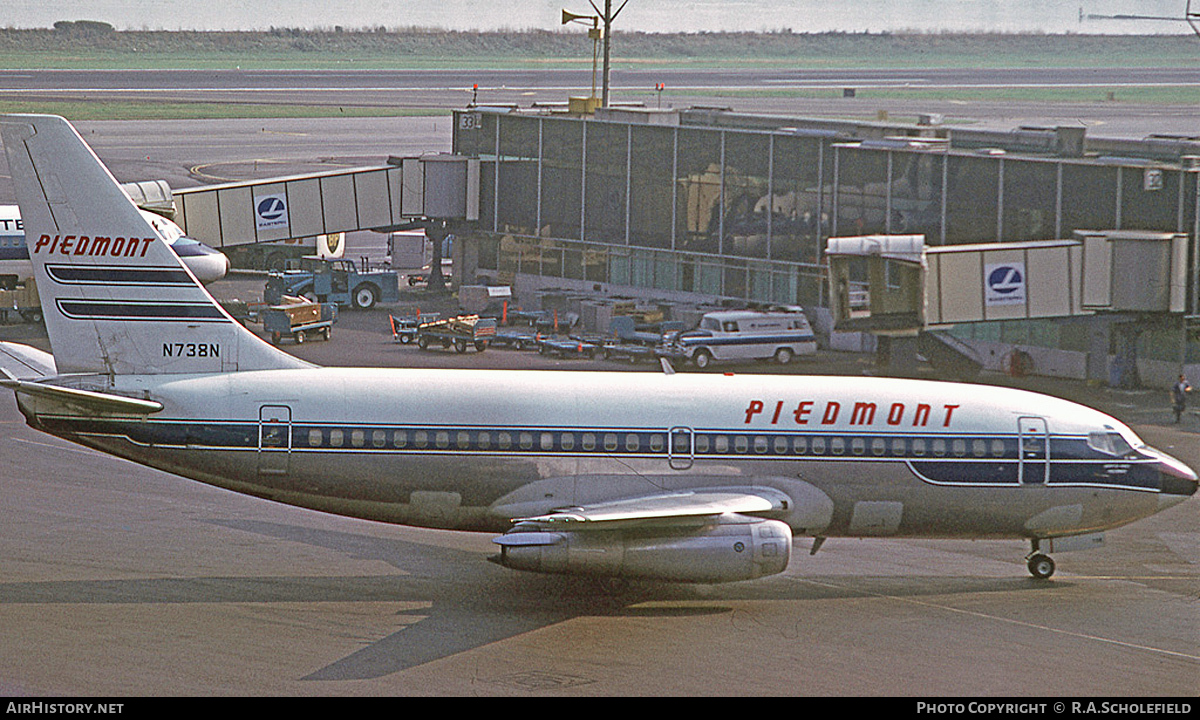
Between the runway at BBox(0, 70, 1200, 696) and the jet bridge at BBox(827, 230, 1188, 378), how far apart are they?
1380 centimetres

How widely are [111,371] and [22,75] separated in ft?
456

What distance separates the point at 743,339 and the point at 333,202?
25115 mm

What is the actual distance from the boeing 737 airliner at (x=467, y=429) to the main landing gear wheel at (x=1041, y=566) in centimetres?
125

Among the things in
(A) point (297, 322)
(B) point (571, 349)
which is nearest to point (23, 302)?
(A) point (297, 322)

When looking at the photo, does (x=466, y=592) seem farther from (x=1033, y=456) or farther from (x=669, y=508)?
(x=1033, y=456)

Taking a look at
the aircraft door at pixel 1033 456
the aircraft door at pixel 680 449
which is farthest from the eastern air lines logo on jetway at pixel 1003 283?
the aircraft door at pixel 680 449

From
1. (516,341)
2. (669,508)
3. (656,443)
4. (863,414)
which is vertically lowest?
(516,341)

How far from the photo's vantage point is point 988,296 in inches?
2012

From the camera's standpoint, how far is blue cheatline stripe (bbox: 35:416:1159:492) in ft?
94.2

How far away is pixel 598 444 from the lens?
29156 millimetres

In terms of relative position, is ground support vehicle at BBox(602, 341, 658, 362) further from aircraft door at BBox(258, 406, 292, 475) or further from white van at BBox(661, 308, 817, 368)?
aircraft door at BBox(258, 406, 292, 475)

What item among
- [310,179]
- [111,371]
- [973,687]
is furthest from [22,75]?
[973,687]

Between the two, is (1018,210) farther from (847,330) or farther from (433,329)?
(433,329)
